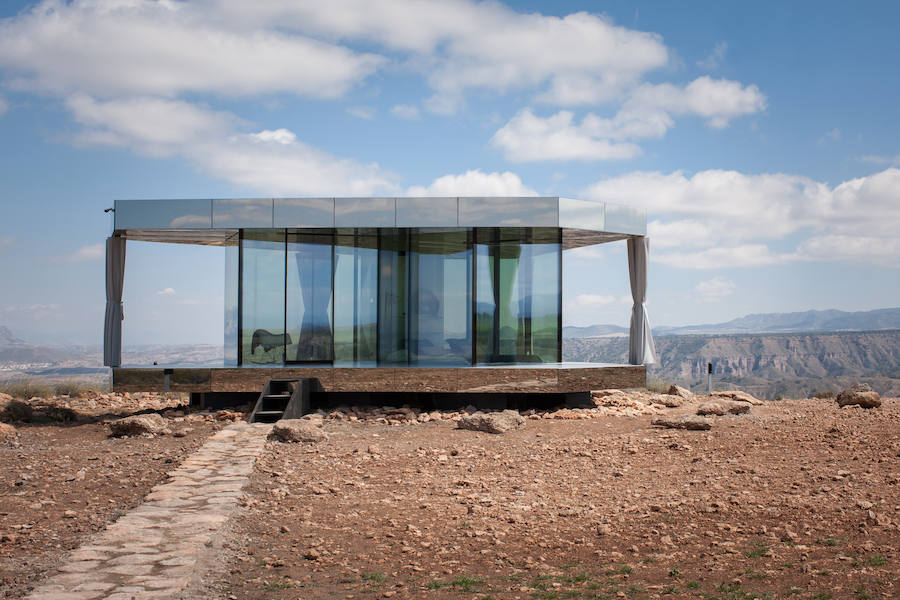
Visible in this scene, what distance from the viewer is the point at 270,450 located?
8.81m

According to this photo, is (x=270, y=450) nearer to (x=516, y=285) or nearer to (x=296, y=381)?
(x=296, y=381)

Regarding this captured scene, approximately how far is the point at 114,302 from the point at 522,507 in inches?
391

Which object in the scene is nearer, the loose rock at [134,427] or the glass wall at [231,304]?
the loose rock at [134,427]

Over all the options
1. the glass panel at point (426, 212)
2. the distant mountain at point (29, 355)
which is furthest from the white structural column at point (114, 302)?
the distant mountain at point (29, 355)

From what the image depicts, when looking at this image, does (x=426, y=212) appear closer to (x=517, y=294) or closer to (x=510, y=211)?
(x=510, y=211)

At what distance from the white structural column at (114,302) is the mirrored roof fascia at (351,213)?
1.73 ft

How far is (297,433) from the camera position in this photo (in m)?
9.50

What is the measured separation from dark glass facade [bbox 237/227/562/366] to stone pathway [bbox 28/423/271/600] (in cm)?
574

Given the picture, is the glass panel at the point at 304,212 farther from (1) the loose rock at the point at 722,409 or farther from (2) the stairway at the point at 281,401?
(1) the loose rock at the point at 722,409

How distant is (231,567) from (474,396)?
8.02 meters

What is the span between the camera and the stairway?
1121cm

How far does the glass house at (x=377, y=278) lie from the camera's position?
42.8 ft

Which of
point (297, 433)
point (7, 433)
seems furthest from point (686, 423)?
point (7, 433)

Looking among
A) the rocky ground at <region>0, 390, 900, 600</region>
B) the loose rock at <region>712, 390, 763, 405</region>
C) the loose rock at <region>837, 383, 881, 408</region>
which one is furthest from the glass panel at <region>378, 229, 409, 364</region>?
the loose rock at <region>837, 383, 881, 408</region>
